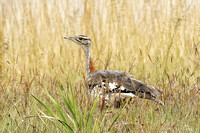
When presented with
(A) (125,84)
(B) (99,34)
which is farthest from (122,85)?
(B) (99,34)

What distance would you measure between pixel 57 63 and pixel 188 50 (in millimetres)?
1964

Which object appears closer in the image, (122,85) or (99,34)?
(122,85)

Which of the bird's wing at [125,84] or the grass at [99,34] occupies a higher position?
the grass at [99,34]

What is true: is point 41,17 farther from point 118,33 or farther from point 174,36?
point 174,36

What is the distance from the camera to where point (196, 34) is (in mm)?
6398

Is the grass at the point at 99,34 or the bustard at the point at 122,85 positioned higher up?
the grass at the point at 99,34

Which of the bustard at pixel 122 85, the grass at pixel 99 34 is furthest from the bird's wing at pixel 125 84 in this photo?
the grass at pixel 99 34

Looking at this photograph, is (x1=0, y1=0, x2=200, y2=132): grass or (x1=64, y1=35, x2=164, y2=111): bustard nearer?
(x1=64, y1=35, x2=164, y2=111): bustard

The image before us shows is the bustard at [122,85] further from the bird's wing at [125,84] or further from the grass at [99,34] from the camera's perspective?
the grass at [99,34]

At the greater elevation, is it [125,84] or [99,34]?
[99,34]

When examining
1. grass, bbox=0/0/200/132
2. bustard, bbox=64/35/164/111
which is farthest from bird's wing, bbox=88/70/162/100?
grass, bbox=0/0/200/132

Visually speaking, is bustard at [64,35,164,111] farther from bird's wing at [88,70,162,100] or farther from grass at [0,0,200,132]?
grass at [0,0,200,132]

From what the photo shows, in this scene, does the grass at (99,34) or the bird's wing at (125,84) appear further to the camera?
the grass at (99,34)

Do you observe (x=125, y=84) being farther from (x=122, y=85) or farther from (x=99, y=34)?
(x=99, y=34)
